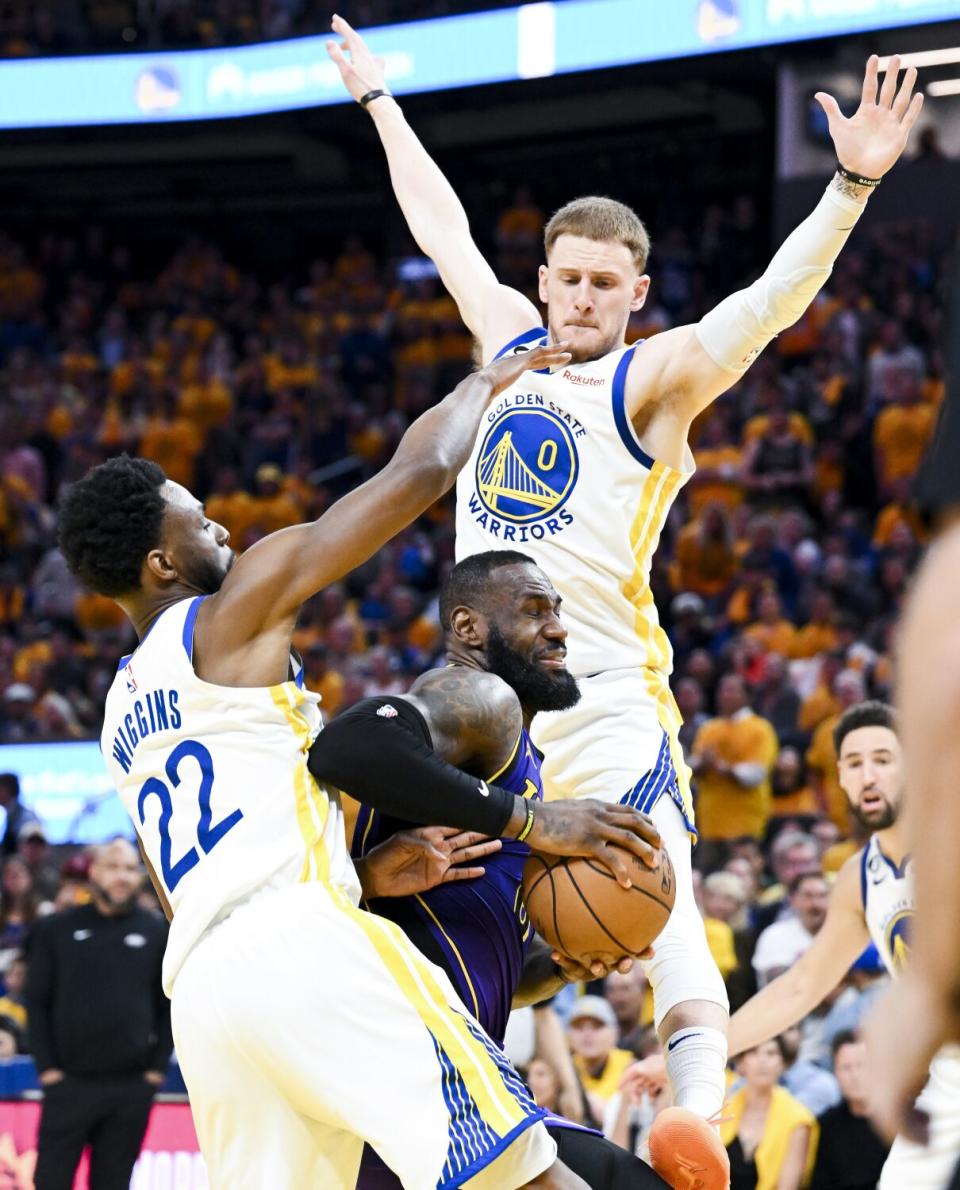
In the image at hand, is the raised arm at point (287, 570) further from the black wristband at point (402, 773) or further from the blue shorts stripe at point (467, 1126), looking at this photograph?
the blue shorts stripe at point (467, 1126)

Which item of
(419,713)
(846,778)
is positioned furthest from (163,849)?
(846,778)

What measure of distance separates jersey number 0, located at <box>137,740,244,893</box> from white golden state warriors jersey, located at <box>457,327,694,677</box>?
1.31 metres

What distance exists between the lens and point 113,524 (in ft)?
13.6

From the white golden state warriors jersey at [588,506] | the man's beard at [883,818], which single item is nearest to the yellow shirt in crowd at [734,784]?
the man's beard at [883,818]

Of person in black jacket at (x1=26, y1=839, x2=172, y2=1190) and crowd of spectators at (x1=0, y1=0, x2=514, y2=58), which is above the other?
crowd of spectators at (x1=0, y1=0, x2=514, y2=58)

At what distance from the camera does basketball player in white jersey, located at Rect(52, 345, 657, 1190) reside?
3.55 meters

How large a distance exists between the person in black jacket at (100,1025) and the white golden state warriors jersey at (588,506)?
3860 millimetres

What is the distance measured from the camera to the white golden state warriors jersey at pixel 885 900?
18.1ft

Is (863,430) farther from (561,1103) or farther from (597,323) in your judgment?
(597,323)

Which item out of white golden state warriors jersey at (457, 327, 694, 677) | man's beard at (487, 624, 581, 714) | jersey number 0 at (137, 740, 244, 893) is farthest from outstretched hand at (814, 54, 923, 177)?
jersey number 0 at (137, 740, 244, 893)

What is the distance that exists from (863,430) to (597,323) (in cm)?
993

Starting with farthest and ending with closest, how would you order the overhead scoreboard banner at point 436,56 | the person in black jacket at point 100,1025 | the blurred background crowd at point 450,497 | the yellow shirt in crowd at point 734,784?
the overhead scoreboard banner at point 436,56, the yellow shirt in crowd at point 734,784, the blurred background crowd at point 450,497, the person in black jacket at point 100,1025

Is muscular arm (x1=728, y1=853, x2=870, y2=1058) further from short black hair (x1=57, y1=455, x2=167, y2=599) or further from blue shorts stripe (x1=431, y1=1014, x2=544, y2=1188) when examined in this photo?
short black hair (x1=57, y1=455, x2=167, y2=599)

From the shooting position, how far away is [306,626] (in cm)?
1539
